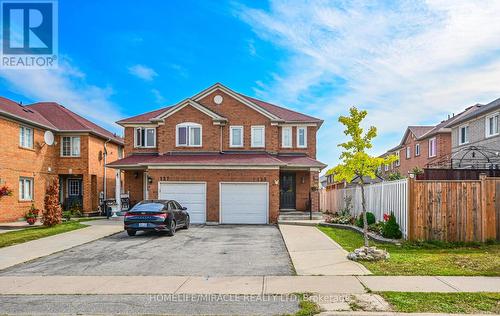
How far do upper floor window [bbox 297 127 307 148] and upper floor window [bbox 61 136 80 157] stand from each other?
14.9 m

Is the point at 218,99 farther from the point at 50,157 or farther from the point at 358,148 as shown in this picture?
the point at 358,148

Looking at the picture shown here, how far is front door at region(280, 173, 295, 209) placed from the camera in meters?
24.7

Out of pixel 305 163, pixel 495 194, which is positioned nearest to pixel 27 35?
pixel 305 163

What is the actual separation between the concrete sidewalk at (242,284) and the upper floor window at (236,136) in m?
16.2

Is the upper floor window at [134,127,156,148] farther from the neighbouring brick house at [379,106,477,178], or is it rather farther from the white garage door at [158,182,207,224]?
the neighbouring brick house at [379,106,477,178]

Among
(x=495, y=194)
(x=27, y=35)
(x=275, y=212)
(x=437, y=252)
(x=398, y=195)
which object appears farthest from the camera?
(x=275, y=212)

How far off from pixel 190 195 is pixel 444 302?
16.6 m

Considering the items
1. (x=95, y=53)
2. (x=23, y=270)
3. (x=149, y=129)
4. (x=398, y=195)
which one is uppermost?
(x=95, y=53)

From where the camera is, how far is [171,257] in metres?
11.2

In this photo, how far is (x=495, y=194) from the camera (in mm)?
12148

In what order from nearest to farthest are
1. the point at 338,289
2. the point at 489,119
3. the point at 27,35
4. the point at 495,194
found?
1. the point at 338,289
2. the point at 495,194
3. the point at 27,35
4. the point at 489,119

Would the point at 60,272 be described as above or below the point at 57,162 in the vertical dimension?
below

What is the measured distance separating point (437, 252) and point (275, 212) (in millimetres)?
11084

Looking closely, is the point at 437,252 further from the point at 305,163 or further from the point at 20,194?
the point at 20,194
